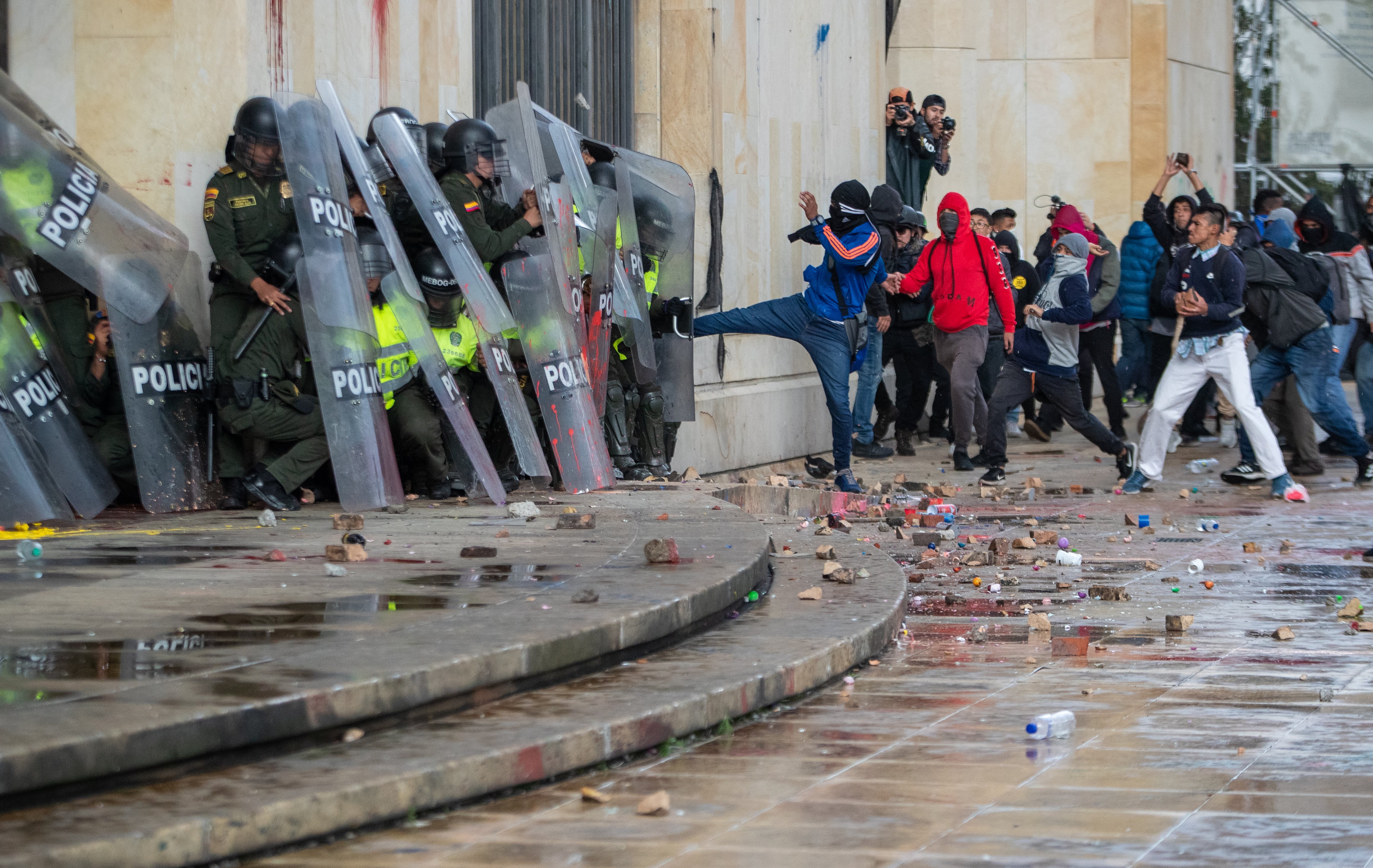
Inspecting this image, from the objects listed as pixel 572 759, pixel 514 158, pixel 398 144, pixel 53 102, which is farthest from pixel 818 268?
pixel 572 759

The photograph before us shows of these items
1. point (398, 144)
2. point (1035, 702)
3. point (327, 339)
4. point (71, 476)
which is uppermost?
point (398, 144)

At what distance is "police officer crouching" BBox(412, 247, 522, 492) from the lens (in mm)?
7949

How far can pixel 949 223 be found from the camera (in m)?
12.1

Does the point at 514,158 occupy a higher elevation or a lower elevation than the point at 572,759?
higher

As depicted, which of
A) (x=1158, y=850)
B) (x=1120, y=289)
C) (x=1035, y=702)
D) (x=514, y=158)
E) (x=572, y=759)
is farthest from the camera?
(x=1120, y=289)

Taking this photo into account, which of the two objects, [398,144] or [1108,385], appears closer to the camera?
[398,144]

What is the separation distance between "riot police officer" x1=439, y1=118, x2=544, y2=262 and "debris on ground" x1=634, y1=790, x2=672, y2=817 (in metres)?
4.95

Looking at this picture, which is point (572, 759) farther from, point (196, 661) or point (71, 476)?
point (71, 476)

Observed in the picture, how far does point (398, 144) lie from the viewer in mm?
7961

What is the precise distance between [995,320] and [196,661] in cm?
1060

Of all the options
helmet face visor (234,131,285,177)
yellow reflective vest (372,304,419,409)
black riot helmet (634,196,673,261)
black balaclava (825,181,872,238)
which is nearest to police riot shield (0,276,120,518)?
helmet face visor (234,131,285,177)

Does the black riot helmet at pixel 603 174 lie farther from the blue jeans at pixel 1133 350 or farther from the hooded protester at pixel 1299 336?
the blue jeans at pixel 1133 350

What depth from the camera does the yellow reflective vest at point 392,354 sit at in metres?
7.68

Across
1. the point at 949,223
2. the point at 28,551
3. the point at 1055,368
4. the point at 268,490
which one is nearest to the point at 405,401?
the point at 268,490
